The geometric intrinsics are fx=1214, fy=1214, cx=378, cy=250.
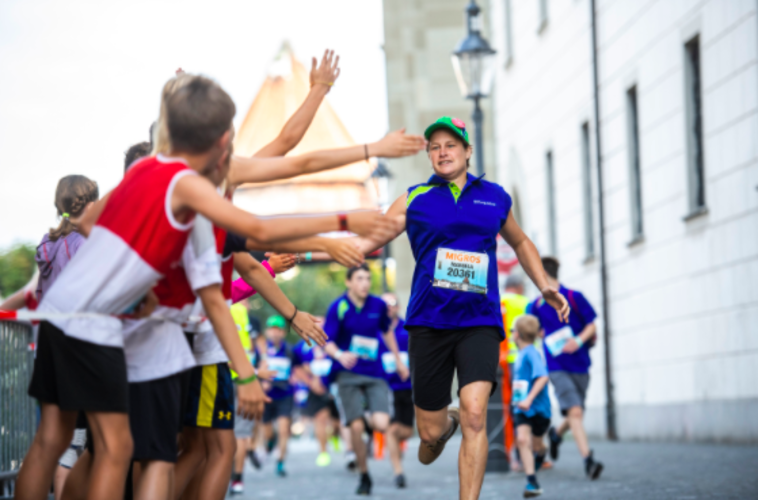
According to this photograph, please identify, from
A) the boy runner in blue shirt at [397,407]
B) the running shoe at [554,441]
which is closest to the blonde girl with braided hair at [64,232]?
the boy runner in blue shirt at [397,407]

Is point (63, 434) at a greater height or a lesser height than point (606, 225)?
lesser

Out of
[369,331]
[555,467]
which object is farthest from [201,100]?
[555,467]

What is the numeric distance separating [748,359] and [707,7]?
4592mm

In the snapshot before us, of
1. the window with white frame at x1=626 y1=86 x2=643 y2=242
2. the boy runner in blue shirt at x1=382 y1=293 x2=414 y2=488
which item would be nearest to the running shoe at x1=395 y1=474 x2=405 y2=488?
the boy runner in blue shirt at x1=382 y1=293 x2=414 y2=488

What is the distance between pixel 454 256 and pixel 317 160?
1937 mm

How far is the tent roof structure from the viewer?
125 ft

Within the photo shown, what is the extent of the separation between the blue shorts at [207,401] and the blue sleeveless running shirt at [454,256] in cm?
167

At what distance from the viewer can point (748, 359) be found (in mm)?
14133

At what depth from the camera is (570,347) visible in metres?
11.5

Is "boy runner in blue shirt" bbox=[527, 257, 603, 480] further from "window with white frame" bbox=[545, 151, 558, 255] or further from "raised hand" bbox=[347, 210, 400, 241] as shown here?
"window with white frame" bbox=[545, 151, 558, 255]

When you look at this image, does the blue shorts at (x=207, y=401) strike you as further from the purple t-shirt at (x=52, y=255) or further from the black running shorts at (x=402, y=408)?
the black running shorts at (x=402, y=408)

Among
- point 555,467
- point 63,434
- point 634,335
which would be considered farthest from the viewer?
point 634,335

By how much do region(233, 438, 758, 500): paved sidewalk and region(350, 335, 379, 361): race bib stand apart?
1323 mm

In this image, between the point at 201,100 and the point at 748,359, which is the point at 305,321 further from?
the point at 748,359
